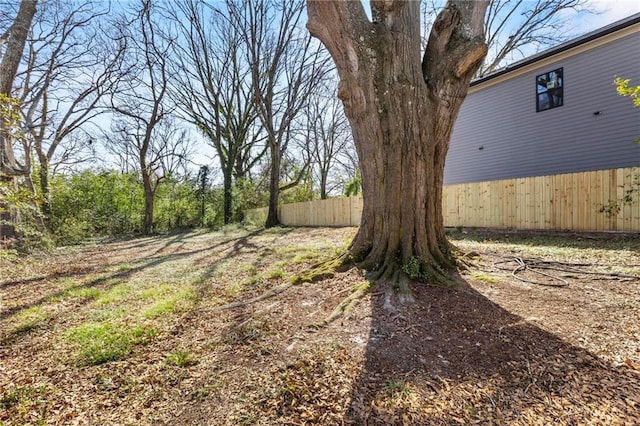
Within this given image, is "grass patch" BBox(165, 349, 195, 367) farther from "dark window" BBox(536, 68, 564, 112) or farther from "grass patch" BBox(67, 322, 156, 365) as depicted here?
"dark window" BBox(536, 68, 564, 112)

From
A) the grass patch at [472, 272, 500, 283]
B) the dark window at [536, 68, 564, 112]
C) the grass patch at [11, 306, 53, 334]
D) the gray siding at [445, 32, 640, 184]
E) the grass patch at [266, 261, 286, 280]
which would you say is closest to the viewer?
the grass patch at [11, 306, 53, 334]

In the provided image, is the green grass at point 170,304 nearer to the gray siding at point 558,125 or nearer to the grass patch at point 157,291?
the grass patch at point 157,291

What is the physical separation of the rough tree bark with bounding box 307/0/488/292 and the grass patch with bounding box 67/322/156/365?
90.5 inches

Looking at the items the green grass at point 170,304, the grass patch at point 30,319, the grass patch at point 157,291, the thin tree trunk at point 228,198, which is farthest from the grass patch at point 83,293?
the thin tree trunk at point 228,198

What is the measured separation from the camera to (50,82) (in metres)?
10.7

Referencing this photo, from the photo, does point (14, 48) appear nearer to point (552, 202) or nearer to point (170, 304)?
point (170, 304)

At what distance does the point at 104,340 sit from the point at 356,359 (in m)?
2.05

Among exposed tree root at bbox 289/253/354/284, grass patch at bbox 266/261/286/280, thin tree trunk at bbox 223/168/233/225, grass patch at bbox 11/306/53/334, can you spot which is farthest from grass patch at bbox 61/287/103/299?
thin tree trunk at bbox 223/168/233/225

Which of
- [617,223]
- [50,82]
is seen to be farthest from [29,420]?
[50,82]

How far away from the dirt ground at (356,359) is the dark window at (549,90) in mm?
8673

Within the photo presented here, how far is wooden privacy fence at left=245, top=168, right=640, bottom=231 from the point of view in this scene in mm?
6453

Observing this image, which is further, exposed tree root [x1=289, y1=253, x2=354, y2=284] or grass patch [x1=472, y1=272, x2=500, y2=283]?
exposed tree root [x1=289, y1=253, x2=354, y2=284]

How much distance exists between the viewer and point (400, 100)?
3.36 m

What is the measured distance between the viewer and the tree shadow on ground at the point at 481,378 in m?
1.55
